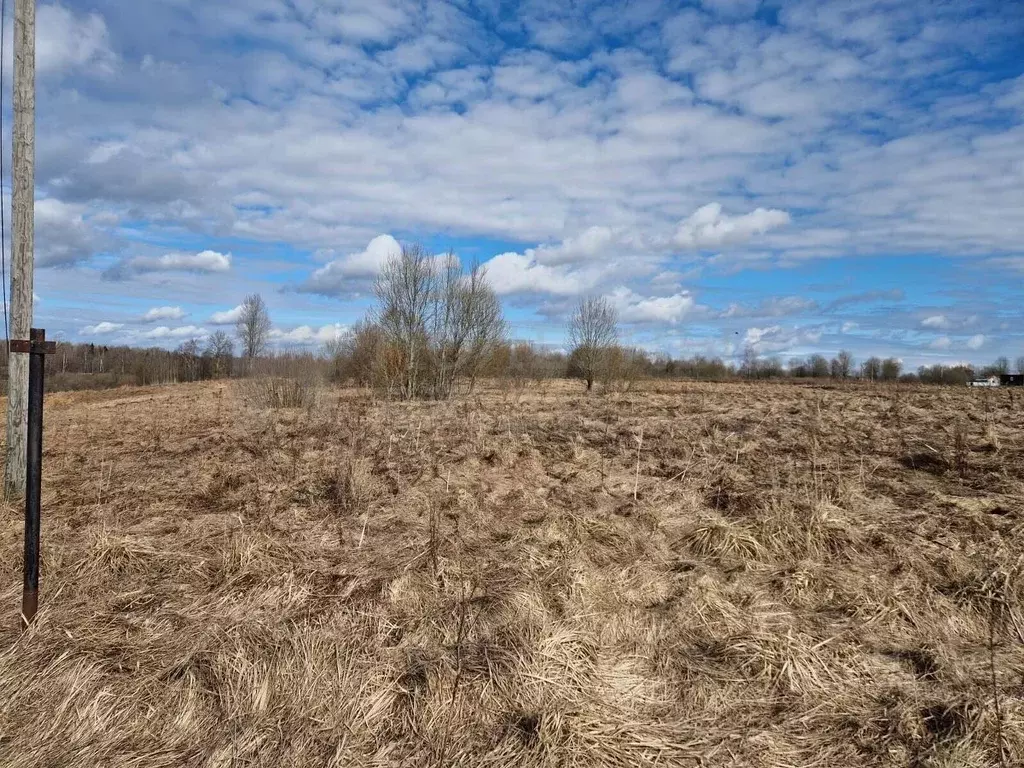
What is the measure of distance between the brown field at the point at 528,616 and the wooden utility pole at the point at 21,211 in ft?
1.99

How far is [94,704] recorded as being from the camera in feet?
10.8

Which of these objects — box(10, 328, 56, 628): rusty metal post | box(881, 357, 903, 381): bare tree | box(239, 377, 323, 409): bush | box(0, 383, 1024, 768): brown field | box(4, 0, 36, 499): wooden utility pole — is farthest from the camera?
box(881, 357, 903, 381): bare tree

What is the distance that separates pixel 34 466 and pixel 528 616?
3099 mm

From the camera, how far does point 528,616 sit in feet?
13.5

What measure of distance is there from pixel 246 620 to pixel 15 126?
19.8 ft

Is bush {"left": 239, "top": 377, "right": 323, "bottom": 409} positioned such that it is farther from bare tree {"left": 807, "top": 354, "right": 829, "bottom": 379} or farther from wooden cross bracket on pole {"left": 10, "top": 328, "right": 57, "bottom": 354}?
bare tree {"left": 807, "top": 354, "right": 829, "bottom": 379}

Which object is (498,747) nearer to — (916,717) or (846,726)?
(846,726)

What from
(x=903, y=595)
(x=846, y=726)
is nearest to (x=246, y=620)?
(x=846, y=726)

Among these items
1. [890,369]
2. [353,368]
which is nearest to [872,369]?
[890,369]

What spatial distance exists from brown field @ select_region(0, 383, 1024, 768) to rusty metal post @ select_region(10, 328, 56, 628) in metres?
0.21

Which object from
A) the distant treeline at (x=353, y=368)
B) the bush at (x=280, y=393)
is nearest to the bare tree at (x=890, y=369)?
the distant treeline at (x=353, y=368)

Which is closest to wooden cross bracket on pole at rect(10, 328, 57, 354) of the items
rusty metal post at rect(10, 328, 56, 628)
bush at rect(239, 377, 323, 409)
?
rusty metal post at rect(10, 328, 56, 628)

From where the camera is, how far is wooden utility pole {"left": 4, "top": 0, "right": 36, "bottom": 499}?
670cm

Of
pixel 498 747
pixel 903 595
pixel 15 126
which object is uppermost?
pixel 15 126
